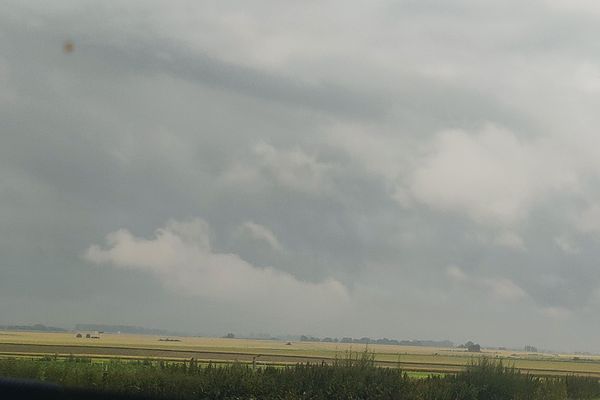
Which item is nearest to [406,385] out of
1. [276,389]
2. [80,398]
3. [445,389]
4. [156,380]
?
[445,389]

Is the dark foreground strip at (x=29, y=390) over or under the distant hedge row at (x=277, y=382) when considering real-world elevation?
over

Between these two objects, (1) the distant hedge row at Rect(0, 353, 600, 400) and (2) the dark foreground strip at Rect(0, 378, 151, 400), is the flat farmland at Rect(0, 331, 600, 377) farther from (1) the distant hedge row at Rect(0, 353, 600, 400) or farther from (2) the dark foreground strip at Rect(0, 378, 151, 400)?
(2) the dark foreground strip at Rect(0, 378, 151, 400)

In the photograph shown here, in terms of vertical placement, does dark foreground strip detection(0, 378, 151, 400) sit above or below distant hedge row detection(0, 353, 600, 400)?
above

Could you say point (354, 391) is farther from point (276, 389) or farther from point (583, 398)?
point (583, 398)

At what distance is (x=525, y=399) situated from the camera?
35.6 meters

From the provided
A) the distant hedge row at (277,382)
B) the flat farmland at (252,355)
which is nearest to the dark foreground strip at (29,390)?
the distant hedge row at (277,382)

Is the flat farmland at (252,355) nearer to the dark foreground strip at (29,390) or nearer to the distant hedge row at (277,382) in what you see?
the distant hedge row at (277,382)

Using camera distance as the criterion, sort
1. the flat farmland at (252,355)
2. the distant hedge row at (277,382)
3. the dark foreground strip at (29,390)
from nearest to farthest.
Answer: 1. the dark foreground strip at (29,390)
2. the distant hedge row at (277,382)
3. the flat farmland at (252,355)

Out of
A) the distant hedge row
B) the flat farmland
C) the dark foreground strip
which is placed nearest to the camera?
the dark foreground strip

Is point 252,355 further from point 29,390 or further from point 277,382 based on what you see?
point 29,390

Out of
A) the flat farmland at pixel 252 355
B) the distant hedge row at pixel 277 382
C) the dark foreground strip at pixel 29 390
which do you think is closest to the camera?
the dark foreground strip at pixel 29 390

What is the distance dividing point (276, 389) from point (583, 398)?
22043mm

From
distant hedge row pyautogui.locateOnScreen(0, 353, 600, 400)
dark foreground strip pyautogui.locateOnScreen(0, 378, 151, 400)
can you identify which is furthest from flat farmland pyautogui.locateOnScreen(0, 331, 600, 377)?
dark foreground strip pyautogui.locateOnScreen(0, 378, 151, 400)

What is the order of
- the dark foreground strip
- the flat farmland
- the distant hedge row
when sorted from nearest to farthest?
1. the dark foreground strip
2. the distant hedge row
3. the flat farmland
